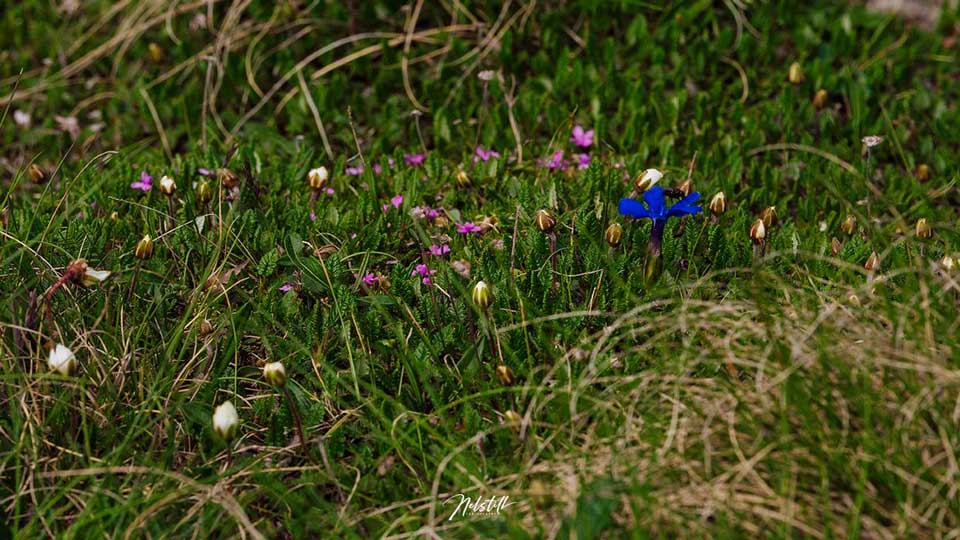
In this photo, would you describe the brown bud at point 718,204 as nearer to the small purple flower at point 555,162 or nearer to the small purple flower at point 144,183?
the small purple flower at point 555,162

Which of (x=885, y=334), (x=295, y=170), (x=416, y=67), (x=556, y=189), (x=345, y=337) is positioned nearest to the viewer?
(x=885, y=334)

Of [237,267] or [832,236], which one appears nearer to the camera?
[237,267]

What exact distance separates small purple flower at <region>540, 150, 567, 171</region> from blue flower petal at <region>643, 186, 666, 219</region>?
989mm

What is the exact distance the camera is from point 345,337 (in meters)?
2.87

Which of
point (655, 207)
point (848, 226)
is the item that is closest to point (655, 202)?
point (655, 207)

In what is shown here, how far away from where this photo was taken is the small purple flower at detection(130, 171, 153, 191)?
377cm

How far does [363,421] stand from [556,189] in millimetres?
1156

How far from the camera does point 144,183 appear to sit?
382cm

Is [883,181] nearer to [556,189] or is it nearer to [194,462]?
[556,189]

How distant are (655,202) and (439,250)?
2.30 ft

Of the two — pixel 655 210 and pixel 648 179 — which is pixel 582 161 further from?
pixel 655 210

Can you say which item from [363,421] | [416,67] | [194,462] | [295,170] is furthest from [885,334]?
[416,67]

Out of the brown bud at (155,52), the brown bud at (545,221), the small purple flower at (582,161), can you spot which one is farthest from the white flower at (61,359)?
the brown bud at (155,52)

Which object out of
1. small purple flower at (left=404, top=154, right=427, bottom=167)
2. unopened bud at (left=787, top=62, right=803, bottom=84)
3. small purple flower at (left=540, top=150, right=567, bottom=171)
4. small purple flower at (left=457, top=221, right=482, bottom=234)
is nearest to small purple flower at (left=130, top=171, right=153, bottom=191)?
small purple flower at (left=404, top=154, right=427, bottom=167)
